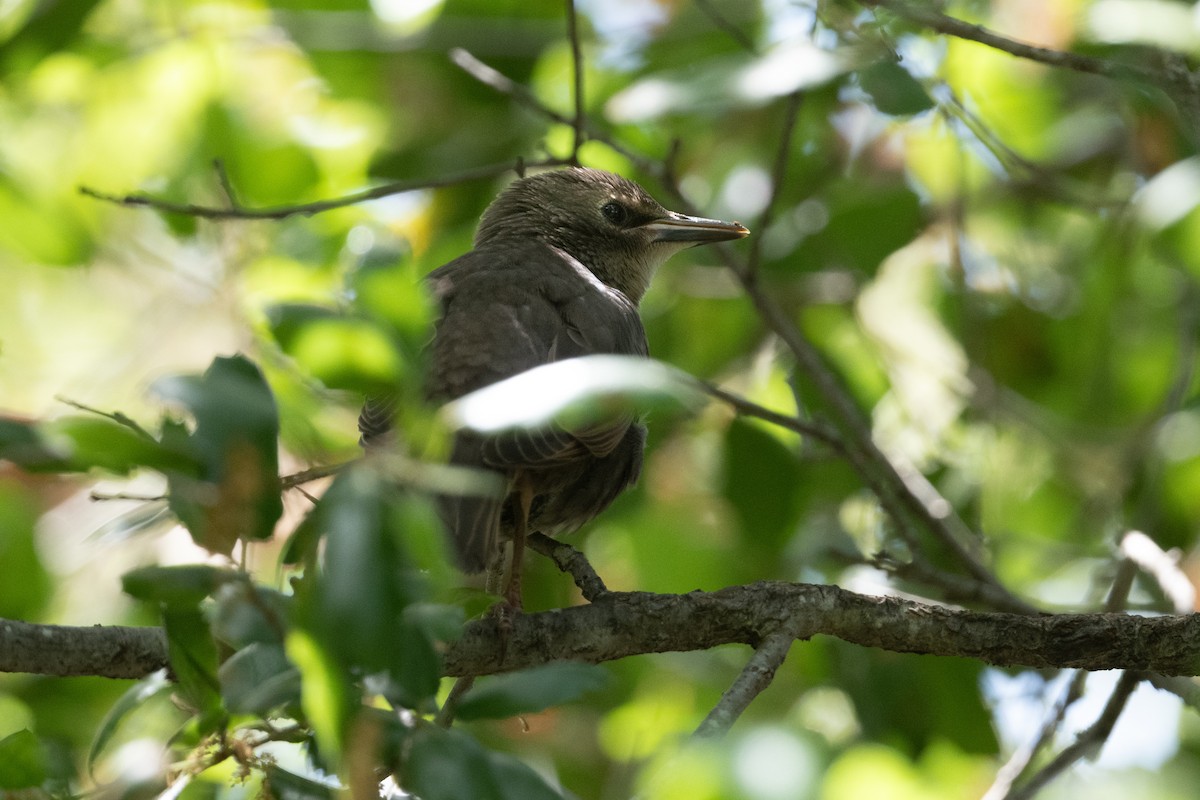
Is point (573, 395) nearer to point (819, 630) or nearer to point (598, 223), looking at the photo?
point (819, 630)

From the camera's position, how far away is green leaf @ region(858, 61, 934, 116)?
395 cm

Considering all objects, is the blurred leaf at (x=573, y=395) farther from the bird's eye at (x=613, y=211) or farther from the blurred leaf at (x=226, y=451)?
the bird's eye at (x=613, y=211)

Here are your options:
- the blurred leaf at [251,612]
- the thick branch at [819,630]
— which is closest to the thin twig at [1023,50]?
the thick branch at [819,630]

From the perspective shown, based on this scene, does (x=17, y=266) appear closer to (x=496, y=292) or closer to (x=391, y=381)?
(x=496, y=292)

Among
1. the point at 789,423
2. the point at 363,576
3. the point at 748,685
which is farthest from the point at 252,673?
the point at 789,423

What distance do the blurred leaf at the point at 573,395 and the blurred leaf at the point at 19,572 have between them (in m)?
2.92

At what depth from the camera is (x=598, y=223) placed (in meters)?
5.39

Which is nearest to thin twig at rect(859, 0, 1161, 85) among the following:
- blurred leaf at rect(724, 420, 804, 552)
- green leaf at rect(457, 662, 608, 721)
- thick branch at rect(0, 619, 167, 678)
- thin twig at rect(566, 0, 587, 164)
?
thin twig at rect(566, 0, 587, 164)

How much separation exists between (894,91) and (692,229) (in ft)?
4.45

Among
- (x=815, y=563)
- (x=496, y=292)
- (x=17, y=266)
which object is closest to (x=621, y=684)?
(x=815, y=563)

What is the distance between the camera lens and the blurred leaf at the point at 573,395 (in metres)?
1.88

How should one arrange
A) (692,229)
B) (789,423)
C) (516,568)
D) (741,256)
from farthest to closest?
(741,256)
(692,229)
(789,423)
(516,568)

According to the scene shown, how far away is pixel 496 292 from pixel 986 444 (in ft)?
8.16

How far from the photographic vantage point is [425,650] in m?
2.09
